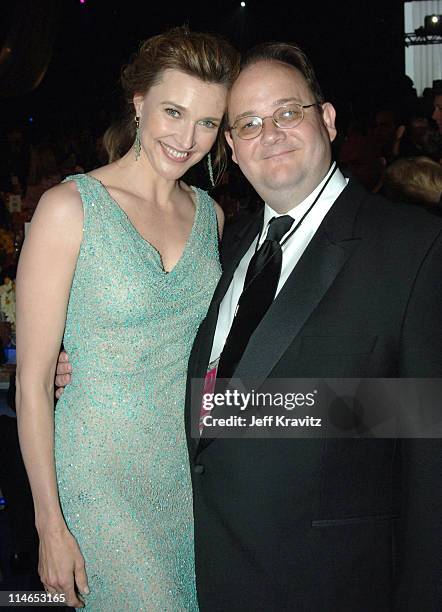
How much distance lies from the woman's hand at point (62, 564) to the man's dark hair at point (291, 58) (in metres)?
1.29

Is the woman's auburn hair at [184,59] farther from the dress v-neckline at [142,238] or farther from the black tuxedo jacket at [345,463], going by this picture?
the black tuxedo jacket at [345,463]

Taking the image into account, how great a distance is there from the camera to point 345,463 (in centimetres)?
149

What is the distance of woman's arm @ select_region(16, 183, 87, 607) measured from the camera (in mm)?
1742

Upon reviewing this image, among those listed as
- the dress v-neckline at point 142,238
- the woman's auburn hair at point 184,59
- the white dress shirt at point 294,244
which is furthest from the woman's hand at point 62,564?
the woman's auburn hair at point 184,59

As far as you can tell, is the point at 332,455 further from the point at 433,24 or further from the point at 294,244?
the point at 433,24

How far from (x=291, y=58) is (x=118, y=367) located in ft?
2.99

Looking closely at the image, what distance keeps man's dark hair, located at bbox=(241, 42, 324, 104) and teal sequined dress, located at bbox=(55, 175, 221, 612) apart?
0.56 meters

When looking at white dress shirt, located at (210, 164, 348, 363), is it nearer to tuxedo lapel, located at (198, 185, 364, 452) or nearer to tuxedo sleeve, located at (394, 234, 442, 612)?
tuxedo lapel, located at (198, 185, 364, 452)

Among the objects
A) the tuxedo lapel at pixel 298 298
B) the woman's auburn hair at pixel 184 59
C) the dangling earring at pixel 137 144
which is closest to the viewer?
the tuxedo lapel at pixel 298 298

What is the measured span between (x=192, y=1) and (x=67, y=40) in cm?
235

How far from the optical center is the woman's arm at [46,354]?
5.72 ft

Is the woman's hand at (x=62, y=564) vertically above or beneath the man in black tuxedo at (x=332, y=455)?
beneath

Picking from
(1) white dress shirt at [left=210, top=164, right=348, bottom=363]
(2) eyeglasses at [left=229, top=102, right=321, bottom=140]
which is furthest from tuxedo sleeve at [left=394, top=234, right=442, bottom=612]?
(2) eyeglasses at [left=229, top=102, right=321, bottom=140]

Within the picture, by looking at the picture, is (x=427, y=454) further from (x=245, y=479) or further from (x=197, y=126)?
(x=197, y=126)
